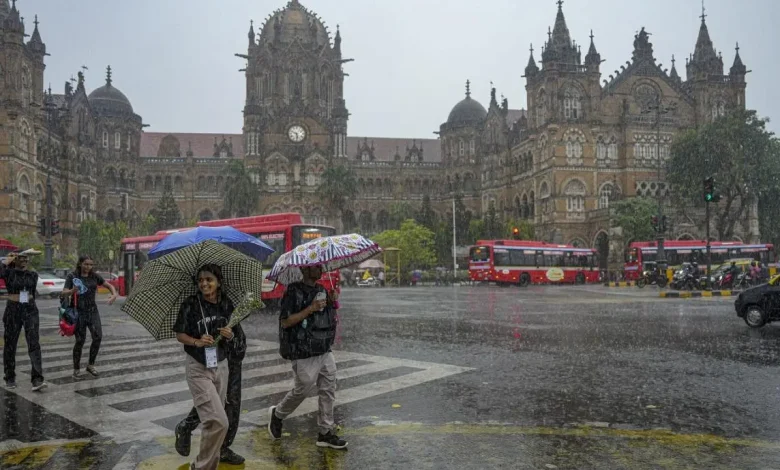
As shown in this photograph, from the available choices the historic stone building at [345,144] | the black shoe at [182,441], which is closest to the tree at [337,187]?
the historic stone building at [345,144]

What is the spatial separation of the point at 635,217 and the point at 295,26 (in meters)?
50.2

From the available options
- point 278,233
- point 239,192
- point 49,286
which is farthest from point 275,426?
point 239,192

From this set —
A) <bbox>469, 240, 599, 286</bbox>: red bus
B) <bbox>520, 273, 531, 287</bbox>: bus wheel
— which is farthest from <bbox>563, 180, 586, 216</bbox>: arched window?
<bbox>520, 273, 531, 287</bbox>: bus wheel

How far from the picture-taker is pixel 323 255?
5.68 m

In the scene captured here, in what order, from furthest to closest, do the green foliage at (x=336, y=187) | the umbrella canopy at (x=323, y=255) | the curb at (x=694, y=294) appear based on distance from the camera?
the green foliage at (x=336, y=187), the curb at (x=694, y=294), the umbrella canopy at (x=323, y=255)

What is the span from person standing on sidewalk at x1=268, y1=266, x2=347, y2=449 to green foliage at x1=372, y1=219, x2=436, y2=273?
4892 cm

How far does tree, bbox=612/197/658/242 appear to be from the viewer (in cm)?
4981

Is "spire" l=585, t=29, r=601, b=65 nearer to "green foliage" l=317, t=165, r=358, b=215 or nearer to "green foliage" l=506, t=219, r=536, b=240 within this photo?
"green foliage" l=506, t=219, r=536, b=240

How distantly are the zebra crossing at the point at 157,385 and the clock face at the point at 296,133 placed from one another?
63.0 meters

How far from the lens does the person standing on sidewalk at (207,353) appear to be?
180 inches

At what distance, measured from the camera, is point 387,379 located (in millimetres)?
8703

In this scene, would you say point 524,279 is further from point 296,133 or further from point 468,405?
point 296,133

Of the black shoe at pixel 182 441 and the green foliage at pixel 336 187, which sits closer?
the black shoe at pixel 182 441

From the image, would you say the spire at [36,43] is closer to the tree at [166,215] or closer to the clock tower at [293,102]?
the tree at [166,215]
